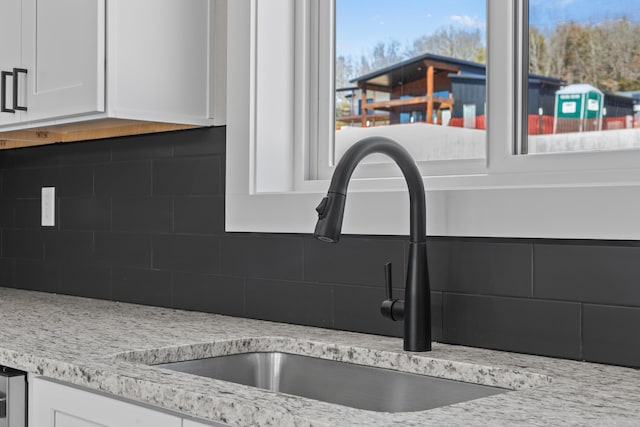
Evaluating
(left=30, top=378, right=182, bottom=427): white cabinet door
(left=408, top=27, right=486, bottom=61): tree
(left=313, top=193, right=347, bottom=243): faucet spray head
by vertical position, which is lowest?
(left=30, top=378, right=182, bottom=427): white cabinet door

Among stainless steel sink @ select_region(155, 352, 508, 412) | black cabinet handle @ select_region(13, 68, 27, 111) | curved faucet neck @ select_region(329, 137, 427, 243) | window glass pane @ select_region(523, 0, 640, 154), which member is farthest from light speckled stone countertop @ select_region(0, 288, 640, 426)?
black cabinet handle @ select_region(13, 68, 27, 111)

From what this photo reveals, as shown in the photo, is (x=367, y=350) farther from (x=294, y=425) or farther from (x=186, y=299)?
(x=186, y=299)

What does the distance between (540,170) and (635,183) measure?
25 cm

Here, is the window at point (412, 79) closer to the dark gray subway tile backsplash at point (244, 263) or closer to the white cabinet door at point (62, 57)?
the dark gray subway tile backsplash at point (244, 263)

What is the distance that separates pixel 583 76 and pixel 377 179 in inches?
21.6

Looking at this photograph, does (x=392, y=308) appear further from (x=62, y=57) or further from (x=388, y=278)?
(x=62, y=57)

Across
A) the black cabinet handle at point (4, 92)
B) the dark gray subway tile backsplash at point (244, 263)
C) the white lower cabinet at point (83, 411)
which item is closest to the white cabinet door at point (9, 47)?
the black cabinet handle at point (4, 92)

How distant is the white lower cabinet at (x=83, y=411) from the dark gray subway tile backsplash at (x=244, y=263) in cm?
65

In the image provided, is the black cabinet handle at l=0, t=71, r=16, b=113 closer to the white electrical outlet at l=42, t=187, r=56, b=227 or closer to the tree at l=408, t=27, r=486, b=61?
the white electrical outlet at l=42, t=187, r=56, b=227

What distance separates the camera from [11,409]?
5.42 feet

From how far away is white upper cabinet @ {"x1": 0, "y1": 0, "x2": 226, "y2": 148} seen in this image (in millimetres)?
2131

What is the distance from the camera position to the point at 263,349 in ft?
6.11

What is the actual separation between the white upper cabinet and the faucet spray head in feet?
2.61

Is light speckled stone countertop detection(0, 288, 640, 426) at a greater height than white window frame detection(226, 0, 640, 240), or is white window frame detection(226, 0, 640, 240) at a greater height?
white window frame detection(226, 0, 640, 240)
